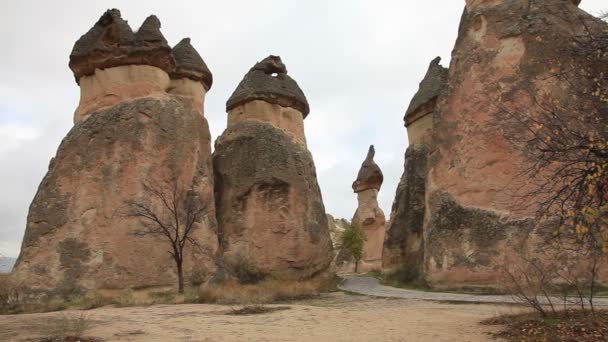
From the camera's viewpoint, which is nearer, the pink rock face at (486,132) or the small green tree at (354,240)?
the pink rock face at (486,132)

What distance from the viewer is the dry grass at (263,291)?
36.0 feet

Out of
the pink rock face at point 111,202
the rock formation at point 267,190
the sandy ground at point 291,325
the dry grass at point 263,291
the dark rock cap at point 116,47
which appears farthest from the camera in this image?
the rock formation at point 267,190

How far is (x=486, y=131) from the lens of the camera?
12.5m

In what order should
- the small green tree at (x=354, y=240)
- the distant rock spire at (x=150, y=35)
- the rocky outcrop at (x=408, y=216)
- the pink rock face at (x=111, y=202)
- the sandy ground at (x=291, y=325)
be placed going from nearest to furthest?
the sandy ground at (x=291, y=325)
the pink rock face at (x=111, y=202)
the distant rock spire at (x=150, y=35)
the rocky outcrop at (x=408, y=216)
the small green tree at (x=354, y=240)

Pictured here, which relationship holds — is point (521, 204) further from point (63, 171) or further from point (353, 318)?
point (63, 171)


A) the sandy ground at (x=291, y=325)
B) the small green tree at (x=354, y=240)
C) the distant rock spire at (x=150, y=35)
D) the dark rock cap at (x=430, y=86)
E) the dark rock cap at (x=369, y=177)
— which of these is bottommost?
the sandy ground at (x=291, y=325)

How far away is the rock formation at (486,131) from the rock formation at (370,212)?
1528 centimetres

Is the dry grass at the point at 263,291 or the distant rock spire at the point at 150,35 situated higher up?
the distant rock spire at the point at 150,35

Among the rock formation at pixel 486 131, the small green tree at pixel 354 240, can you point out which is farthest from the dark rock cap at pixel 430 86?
the small green tree at pixel 354 240

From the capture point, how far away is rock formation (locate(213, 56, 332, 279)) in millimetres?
15109

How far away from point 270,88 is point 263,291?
26.8ft

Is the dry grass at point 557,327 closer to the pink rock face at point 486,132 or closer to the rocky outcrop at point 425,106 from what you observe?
the pink rock face at point 486,132

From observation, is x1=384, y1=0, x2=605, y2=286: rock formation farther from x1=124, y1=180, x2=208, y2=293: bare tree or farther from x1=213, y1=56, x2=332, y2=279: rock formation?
x1=124, y1=180, x2=208, y2=293: bare tree

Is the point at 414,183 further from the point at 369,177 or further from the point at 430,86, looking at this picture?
the point at 369,177
